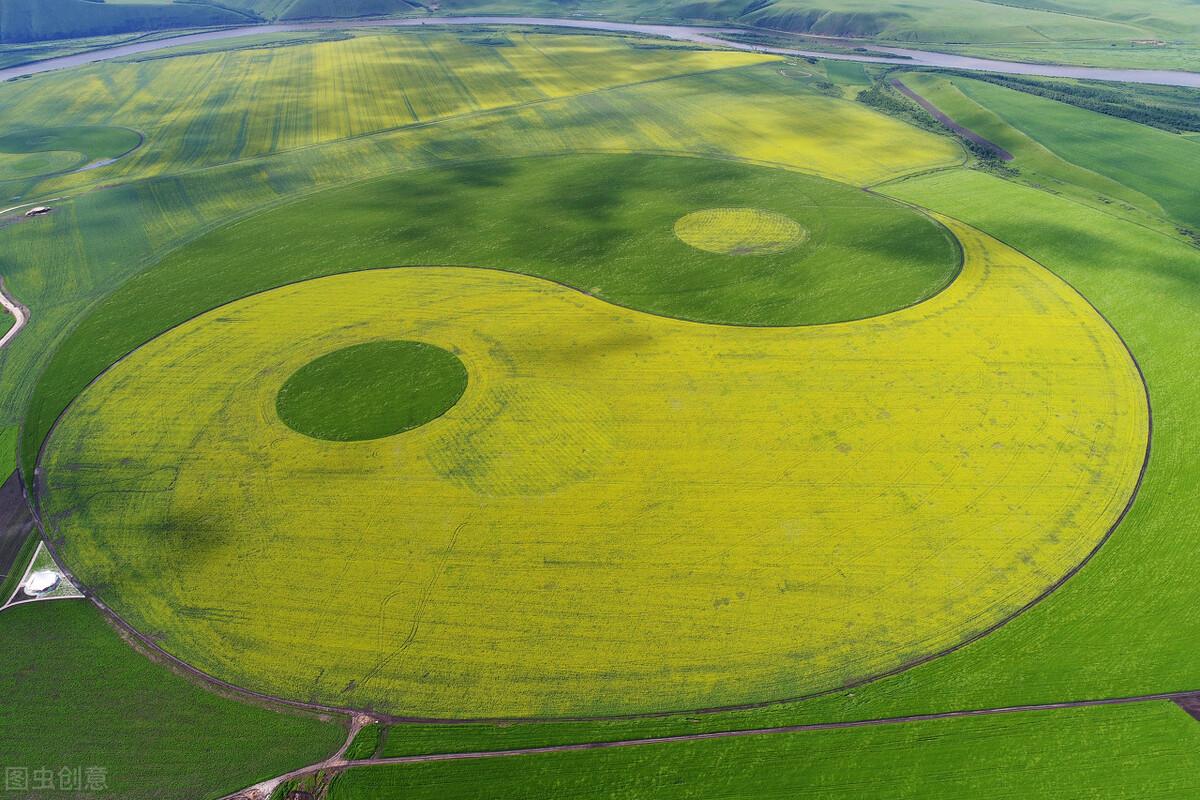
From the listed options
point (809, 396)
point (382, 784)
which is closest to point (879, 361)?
point (809, 396)

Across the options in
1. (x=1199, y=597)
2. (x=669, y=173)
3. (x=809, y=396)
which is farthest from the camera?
(x=669, y=173)

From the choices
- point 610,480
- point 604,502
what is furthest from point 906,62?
point 604,502

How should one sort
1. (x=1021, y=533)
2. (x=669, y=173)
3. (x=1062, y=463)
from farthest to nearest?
(x=669, y=173), (x=1062, y=463), (x=1021, y=533)

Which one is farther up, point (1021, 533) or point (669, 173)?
point (669, 173)

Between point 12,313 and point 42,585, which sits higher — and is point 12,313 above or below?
above

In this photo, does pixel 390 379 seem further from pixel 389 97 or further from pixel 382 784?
pixel 389 97

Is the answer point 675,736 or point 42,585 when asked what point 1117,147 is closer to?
point 675,736

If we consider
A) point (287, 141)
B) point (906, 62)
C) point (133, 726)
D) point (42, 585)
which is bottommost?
point (133, 726)
